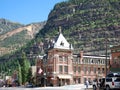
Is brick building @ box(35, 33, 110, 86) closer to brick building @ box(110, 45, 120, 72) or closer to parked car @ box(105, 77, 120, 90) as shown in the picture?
brick building @ box(110, 45, 120, 72)

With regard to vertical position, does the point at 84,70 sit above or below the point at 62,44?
below

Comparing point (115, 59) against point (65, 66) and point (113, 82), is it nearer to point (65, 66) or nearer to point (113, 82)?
point (113, 82)

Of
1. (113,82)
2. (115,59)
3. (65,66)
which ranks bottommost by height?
(65,66)

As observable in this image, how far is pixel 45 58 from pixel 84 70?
504 inches

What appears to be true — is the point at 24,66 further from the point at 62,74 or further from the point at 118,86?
the point at 118,86

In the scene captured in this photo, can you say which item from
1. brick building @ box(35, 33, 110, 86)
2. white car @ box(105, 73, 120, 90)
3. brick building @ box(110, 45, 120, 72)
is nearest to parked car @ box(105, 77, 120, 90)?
white car @ box(105, 73, 120, 90)

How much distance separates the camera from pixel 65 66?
4697 inches

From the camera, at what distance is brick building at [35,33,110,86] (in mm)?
117188

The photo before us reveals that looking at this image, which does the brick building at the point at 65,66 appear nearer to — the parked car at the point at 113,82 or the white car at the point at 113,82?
the white car at the point at 113,82

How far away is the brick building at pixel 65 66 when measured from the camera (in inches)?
4614

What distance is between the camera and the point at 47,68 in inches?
4796

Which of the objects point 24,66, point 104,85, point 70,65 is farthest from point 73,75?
point 104,85

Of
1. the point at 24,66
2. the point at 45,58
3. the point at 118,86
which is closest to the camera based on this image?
the point at 118,86

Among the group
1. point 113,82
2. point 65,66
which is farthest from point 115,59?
point 65,66
